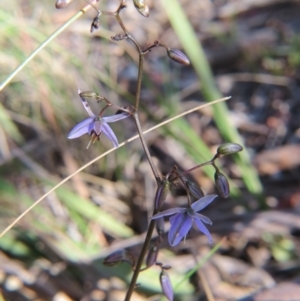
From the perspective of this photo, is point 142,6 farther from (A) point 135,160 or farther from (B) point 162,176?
(A) point 135,160

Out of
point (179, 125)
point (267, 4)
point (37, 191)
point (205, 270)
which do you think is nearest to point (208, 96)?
point (179, 125)

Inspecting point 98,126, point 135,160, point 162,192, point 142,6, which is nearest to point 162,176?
point 162,192

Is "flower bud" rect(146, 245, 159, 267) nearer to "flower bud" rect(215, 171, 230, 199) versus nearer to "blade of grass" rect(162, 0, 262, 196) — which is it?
"flower bud" rect(215, 171, 230, 199)

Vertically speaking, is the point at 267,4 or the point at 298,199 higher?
the point at 267,4

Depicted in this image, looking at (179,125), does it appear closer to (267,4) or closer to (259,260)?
(259,260)

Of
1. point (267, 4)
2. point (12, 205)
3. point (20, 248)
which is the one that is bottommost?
point (20, 248)

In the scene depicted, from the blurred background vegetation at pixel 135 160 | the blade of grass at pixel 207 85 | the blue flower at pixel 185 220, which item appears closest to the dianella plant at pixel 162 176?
the blue flower at pixel 185 220

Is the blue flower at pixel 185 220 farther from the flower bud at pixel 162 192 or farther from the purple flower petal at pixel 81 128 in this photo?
the purple flower petal at pixel 81 128
